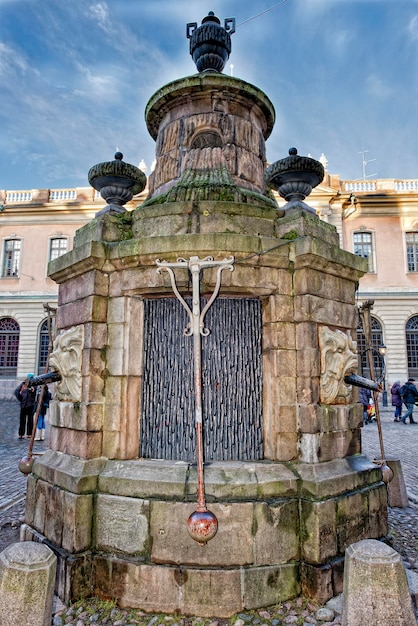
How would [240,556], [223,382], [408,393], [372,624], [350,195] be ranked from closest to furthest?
[372,624], [240,556], [223,382], [408,393], [350,195]

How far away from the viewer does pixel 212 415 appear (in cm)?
462

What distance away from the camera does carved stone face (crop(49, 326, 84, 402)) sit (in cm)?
463

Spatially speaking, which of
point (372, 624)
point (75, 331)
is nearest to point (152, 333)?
point (75, 331)

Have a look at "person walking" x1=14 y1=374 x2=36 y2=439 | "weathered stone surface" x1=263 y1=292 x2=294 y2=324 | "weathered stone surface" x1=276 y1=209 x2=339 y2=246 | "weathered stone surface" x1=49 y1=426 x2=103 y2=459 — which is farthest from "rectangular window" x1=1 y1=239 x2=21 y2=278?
"weathered stone surface" x1=263 y1=292 x2=294 y2=324

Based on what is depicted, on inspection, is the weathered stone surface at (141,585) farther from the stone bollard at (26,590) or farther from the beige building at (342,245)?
the beige building at (342,245)

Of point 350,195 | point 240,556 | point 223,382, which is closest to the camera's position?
point 240,556

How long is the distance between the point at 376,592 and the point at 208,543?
148cm

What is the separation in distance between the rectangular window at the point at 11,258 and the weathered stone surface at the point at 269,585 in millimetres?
29341

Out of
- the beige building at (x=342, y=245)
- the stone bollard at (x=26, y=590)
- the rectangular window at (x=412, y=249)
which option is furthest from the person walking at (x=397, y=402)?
the stone bollard at (x=26, y=590)

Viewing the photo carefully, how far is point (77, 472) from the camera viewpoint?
4.26 meters

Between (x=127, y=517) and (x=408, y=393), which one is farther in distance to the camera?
(x=408, y=393)

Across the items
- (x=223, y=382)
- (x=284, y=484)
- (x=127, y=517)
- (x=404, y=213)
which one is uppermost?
(x=404, y=213)

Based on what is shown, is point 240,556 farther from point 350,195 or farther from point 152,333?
point 350,195

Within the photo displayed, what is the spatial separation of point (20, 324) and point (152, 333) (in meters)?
26.3
